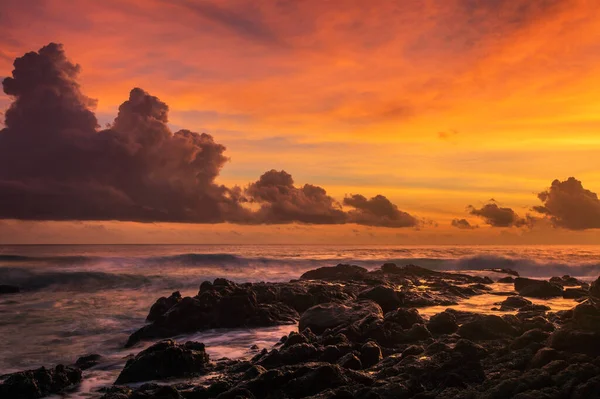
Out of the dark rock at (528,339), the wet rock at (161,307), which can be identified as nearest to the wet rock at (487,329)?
the dark rock at (528,339)

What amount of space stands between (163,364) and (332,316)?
858 centimetres

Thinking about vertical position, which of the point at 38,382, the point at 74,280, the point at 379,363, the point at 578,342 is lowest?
the point at 74,280

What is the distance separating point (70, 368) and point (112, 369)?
2.05 metres

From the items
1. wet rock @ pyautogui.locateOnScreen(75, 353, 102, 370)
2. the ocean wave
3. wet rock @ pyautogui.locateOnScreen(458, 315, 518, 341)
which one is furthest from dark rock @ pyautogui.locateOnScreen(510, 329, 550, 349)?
the ocean wave

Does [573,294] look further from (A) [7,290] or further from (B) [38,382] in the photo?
(A) [7,290]

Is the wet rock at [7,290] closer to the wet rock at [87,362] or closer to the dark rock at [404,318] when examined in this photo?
the wet rock at [87,362]

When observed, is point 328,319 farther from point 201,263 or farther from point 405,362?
point 201,263

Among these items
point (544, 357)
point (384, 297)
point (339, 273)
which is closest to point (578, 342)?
point (544, 357)

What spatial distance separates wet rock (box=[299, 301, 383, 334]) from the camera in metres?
21.8

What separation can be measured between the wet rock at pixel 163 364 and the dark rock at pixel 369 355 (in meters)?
5.62

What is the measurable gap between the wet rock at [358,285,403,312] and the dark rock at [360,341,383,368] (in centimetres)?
1293

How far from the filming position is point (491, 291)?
4112 centimetres

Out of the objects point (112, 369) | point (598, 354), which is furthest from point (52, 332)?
point (598, 354)

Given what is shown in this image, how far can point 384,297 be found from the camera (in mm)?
29125
